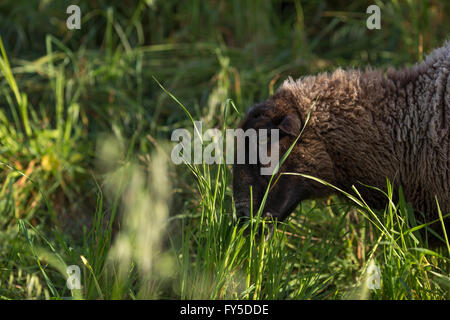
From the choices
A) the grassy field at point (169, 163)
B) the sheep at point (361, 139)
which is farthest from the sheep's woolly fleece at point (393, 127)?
the grassy field at point (169, 163)

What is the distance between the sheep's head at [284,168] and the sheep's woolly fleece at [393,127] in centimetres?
5

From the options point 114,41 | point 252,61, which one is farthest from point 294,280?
point 114,41

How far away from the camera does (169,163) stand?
436cm

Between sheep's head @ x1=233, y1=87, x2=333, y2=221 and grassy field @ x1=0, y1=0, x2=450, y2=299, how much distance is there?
13 centimetres

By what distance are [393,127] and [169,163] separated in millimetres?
1845

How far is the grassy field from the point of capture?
2805 millimetres

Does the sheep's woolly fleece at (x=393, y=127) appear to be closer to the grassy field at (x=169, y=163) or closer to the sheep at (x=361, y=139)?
the sheep at (x=361, y=139)

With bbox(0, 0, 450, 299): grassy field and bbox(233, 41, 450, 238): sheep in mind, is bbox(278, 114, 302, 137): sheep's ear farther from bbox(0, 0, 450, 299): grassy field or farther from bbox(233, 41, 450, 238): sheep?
bbox(0, 0, 450, 299): grassy field

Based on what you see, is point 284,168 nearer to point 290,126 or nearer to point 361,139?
point 290,126

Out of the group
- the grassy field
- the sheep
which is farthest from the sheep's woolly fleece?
the grassy field

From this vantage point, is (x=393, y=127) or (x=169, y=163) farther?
(x=169, y=163)

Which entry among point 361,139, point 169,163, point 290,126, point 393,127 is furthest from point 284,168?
point 169,163

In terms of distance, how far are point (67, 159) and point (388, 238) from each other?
2.93 m

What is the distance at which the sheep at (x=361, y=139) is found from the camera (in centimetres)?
316
